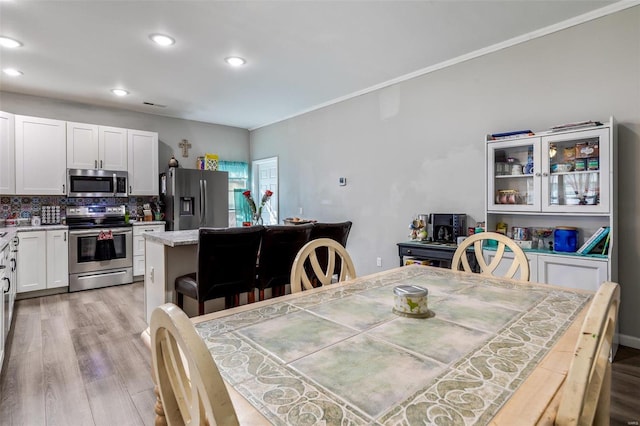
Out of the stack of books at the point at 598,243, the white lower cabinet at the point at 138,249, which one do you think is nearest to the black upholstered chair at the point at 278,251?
the stack of books at the point at 598,243

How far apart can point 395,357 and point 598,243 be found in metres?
2.60

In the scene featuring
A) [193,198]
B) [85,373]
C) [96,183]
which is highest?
[96,183]

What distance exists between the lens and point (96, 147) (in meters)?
4.99

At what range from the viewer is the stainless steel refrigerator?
17.8 ft

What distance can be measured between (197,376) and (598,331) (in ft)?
2.48

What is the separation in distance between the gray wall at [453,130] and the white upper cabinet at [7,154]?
147 inches

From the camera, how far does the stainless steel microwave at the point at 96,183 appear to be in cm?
482

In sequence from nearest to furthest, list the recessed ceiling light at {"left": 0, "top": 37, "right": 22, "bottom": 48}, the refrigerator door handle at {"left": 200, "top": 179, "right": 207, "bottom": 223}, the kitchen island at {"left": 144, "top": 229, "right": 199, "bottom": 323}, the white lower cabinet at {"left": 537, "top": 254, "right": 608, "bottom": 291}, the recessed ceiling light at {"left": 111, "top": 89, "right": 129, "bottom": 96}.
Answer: the white lower cabinet at {"left": 537, "top": 254, "right": 608, "bottom": 291} → the kitchen island at {"left": 144, "top": 229, "right": 199, "bottom": 323} → the recessed ceiling light at {"left": 0, "top": 37, "right": 22, "bottom": 48} → the recessed ceiling light at {"left": 111, "top": 89, "right": 129, "bottom": 96} → the refrigerator door handle at {"left": 200, "top": 179, "right": 207, "bottom": 223}

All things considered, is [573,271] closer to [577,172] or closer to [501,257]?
Result: [577,172]

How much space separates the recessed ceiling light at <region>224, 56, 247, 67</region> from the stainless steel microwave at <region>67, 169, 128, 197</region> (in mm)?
2706

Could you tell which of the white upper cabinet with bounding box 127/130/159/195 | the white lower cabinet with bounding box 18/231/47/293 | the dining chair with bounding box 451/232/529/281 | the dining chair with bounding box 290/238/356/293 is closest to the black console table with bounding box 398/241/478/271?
the dining chair with bounding box 451/232/529/281

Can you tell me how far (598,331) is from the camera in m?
0.68

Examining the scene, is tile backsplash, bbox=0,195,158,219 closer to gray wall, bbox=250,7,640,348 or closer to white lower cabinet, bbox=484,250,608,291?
gray wall, bbox=250,7,640,348

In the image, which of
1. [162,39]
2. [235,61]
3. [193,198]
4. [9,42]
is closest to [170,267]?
[162,39]
